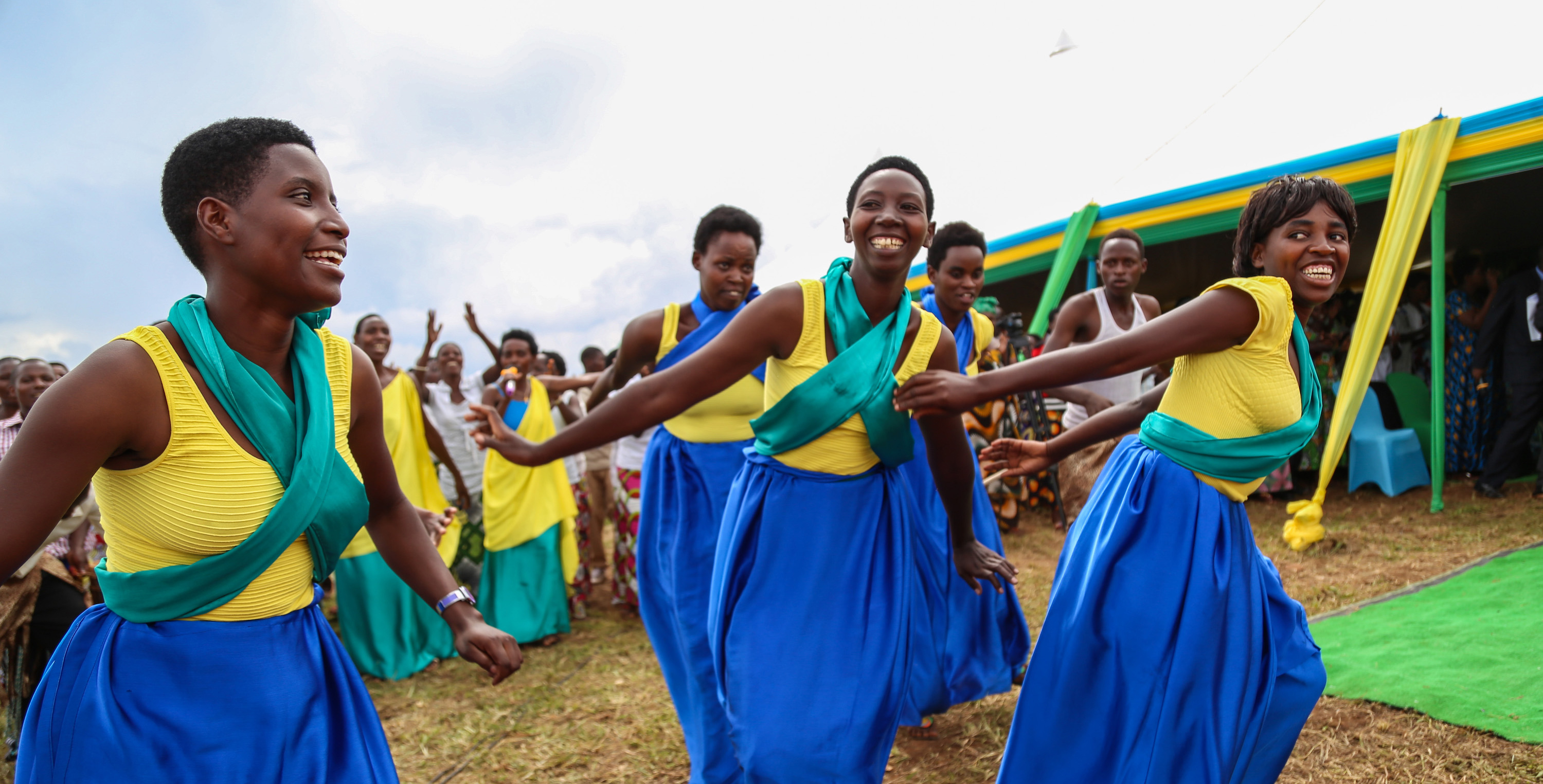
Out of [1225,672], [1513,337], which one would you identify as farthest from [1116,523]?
[1513,337]

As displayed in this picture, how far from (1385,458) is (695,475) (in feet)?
22.5

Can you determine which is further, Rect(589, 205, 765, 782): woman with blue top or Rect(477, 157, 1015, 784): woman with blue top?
Rect(589, 205, 765, 782): woman with blue top

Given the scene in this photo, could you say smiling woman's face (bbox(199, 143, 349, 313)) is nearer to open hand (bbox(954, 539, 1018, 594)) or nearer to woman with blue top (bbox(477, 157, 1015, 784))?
woman with blue top (bbox(477, 157, 1015, 784))

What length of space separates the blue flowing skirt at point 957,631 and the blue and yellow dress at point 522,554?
2.92 m

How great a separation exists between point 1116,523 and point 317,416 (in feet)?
5.93

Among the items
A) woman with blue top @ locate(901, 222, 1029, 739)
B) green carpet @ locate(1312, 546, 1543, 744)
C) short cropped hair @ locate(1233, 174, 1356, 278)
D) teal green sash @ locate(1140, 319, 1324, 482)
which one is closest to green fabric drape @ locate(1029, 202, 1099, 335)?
green carpet @ locate(1312, 546, 1543, 744)

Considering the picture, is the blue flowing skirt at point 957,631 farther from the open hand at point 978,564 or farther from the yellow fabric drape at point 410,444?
the yellow fabric drape at point 410,444

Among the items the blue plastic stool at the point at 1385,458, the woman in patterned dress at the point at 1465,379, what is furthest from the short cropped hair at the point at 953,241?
the woman in patterned dress at the point at 1465,379

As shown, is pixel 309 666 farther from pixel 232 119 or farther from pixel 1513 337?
pixel 1513 337

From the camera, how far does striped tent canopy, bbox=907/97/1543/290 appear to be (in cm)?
602

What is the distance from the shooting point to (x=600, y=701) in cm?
439

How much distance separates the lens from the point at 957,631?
3.63 meters

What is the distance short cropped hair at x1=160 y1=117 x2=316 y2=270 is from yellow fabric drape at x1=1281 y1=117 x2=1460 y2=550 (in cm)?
668

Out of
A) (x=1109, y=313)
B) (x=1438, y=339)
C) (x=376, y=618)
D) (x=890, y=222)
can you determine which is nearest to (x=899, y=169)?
(x=890, y=222)
